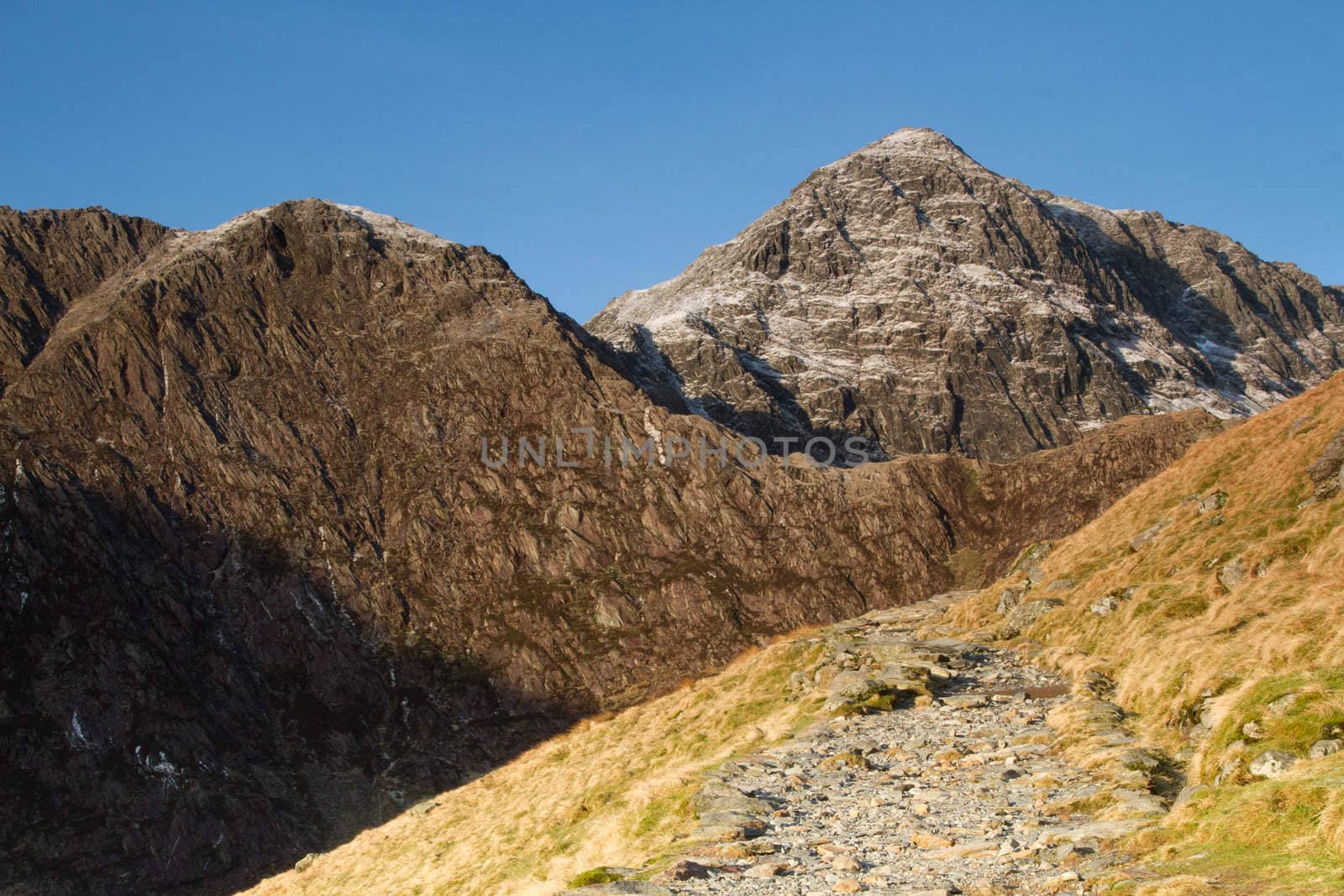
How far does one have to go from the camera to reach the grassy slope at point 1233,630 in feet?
48.6

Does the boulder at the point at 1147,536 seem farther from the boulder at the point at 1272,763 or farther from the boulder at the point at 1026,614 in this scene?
the boulder at the point at 1272,763

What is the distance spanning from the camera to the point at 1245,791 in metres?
16.3

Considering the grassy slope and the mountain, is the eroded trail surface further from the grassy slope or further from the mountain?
the grassy slope

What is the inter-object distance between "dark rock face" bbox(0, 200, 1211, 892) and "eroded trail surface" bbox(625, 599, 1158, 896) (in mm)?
86765

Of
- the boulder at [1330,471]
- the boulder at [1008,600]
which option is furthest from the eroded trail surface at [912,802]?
the boulder at [1008,600]

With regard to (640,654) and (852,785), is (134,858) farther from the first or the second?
(852,785)

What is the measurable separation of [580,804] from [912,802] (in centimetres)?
1145

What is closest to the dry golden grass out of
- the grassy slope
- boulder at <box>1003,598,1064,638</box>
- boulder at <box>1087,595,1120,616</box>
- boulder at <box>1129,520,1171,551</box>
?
boulder at <box>1003,598,1064,638</box>

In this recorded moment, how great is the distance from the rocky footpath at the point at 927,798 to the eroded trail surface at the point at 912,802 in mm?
47

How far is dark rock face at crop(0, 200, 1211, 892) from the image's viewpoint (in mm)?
106375

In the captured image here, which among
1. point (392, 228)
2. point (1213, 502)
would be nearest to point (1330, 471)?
point (1213, 502)

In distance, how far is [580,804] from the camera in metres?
29.5

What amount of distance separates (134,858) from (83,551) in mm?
39094

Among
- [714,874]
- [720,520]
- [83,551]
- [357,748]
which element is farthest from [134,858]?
[714,874]
